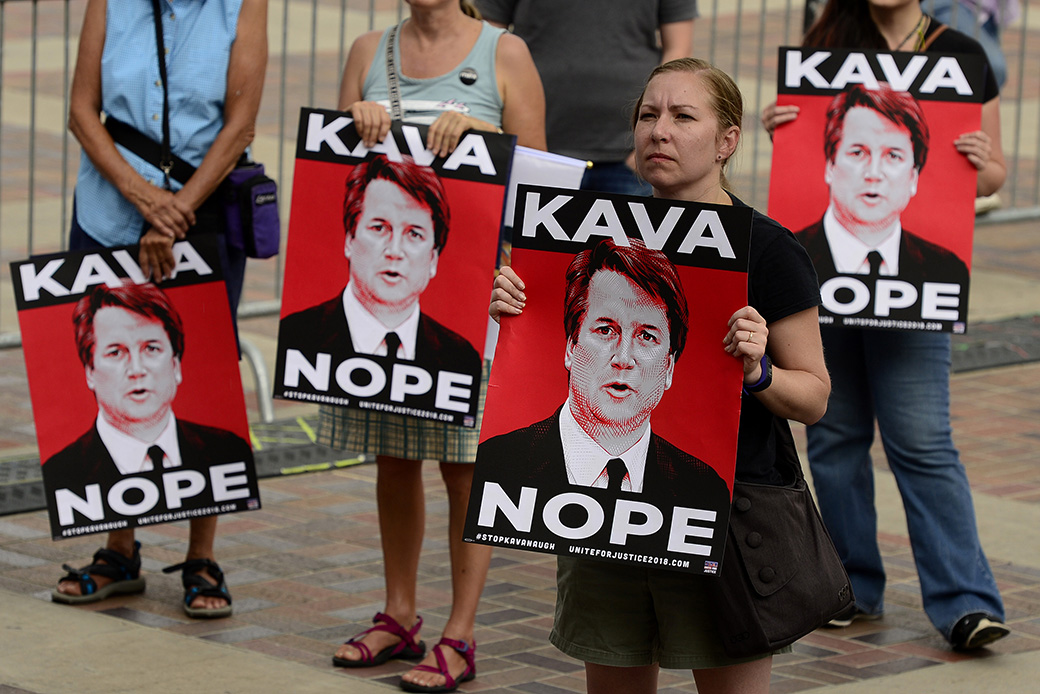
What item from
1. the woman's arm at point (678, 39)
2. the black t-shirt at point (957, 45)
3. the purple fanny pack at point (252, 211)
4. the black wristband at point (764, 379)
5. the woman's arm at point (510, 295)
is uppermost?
the woman's arm at point (678, 39)

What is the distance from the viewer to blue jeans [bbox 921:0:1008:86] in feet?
31.0

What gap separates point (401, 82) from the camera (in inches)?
183

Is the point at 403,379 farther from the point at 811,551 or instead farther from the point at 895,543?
the point at 895,543

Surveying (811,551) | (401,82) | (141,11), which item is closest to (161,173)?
(141,11)

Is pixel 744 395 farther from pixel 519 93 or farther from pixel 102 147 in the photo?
pixel 102 147

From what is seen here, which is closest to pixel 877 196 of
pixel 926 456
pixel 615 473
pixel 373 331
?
pixel 926 456

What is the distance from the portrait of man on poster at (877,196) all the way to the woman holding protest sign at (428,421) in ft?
2.88

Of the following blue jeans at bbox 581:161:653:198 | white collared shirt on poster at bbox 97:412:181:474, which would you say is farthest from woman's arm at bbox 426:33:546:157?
white collared shirt on poster at bbox 97:412:181:474

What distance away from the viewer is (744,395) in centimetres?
317

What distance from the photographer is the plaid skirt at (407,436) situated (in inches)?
181

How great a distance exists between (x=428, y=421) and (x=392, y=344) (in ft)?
0.83

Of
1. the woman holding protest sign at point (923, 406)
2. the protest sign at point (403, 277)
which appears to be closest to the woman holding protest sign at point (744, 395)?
the protest sign at point (403, 277)

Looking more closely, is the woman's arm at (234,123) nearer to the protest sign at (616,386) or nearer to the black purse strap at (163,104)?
the black purse strap at (163,104)

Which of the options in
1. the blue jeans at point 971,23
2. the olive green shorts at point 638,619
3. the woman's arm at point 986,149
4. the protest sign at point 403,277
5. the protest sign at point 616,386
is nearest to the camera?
the protest sign at point 616,386
